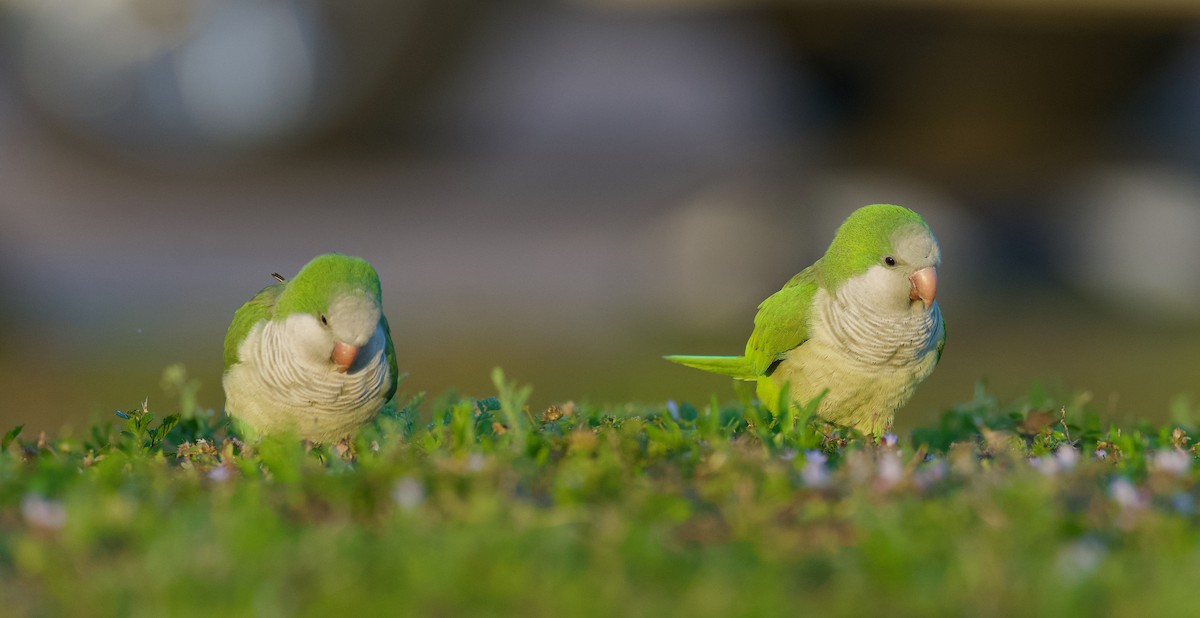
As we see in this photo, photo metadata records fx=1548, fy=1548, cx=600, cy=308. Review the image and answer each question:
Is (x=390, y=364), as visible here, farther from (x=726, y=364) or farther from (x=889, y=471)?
(x=889, y=471)

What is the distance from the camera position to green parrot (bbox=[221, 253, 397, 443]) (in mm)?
4801

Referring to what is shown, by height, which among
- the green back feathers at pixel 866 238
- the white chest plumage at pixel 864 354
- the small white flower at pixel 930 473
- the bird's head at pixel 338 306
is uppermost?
the bird's head at pixel 338 306

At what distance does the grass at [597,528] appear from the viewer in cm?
328

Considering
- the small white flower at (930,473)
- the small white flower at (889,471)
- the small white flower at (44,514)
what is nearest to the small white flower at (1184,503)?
the small white flower at (930,473)

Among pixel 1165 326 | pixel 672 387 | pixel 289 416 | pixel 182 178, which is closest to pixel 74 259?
pixel 182 178

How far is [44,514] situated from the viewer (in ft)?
12.1

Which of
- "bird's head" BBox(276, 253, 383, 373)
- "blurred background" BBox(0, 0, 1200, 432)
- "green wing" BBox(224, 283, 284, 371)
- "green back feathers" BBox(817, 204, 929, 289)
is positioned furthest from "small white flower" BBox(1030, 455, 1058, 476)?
"blurred background" BBox(0, 0, 1200, 432)

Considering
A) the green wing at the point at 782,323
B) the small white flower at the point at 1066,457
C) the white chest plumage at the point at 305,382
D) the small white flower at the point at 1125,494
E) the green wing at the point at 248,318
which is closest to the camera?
the small white flower at the point at 1125,494

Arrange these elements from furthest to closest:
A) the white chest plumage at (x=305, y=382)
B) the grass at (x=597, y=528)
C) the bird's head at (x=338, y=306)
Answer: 1. the white chest plumage at (x=305, y=382)
2. the bird's head at (x=338, y=306)
3. the grass at (x=597, y=528)

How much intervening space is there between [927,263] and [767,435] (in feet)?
2.86

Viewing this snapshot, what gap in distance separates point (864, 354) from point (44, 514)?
271 centimetres

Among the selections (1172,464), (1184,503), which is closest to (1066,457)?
(1172,464)

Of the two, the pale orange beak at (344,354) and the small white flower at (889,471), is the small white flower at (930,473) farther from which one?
the pale orange beak at (344,354)

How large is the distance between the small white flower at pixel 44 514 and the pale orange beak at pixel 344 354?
1079 mm
